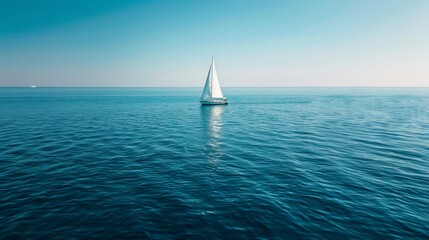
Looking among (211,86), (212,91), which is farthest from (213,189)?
(211,86)

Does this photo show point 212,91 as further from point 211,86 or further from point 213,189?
point 213,189

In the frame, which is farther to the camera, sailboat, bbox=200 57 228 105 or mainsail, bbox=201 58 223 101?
sailboat, bbox=200 57 228 105

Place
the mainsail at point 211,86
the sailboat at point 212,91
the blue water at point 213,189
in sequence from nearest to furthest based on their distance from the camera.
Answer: the blue water at point 213,189 < the mainsail at point 211,86 < the sailboat at point 212,91

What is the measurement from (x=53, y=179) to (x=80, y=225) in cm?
883

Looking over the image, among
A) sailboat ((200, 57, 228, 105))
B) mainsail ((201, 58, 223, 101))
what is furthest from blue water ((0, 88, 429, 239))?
mainsail ((201, 58, 223, 101))

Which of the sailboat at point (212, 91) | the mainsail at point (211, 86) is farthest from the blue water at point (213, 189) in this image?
the mainsail at point (211, 86)

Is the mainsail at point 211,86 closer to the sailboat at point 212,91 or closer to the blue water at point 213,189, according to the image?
the sailboat at point 212,91

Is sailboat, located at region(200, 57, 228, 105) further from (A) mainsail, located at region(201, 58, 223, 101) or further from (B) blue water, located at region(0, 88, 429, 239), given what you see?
(B) blue water, located at region(0, 88, 429, 239)

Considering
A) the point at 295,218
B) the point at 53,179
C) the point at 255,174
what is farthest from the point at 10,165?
the point at 295,218

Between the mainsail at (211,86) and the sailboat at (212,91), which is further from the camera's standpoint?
the sailboat at (212,91)

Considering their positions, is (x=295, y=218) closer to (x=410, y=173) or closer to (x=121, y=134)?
(x=410, y=173)

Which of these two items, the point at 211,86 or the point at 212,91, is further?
the point at 212,91

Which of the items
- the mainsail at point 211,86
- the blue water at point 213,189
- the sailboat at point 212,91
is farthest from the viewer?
the sailboat at point 212,91

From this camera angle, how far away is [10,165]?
21859 mm
